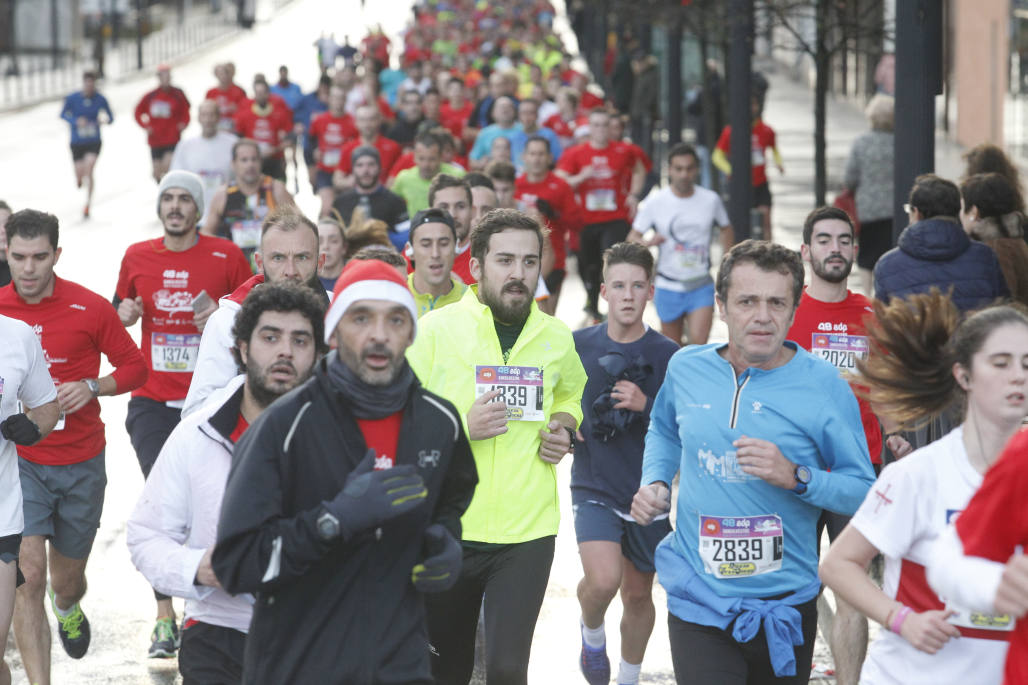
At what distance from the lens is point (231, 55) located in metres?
56.8

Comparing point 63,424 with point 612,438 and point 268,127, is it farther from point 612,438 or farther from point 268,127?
point 268,127

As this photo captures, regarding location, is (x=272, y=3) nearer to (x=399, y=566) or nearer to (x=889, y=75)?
(x=889, y=75)

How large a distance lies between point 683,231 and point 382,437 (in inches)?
311

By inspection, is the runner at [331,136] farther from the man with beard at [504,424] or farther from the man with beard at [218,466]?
the man with beard at [218,466]

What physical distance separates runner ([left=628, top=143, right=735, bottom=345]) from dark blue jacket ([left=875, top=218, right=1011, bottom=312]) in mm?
4562

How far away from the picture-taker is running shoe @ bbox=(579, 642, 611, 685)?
687cm

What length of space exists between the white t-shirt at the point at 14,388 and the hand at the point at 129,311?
5.70 feet

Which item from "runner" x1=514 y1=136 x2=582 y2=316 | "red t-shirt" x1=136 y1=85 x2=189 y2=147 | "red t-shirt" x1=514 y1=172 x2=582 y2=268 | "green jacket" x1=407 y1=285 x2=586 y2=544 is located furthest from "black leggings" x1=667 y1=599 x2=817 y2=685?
"red t-shirt" x1=136 y1=85 x2=189 y2=147

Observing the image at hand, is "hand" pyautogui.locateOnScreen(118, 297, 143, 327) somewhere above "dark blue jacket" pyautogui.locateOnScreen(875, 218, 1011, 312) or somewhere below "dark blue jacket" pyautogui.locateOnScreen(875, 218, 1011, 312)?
below

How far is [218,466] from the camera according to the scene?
4.84 m

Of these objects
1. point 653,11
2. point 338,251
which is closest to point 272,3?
point 653,11

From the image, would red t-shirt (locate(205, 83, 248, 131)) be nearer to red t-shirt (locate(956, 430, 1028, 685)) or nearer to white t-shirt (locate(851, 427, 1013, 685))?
white t-shirt (locate(851, 427, 1013, 685))

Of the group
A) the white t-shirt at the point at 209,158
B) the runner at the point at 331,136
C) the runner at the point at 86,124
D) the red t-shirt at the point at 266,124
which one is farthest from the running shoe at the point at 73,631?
the runner at the point at 86,124

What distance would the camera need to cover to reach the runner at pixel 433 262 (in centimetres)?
761
